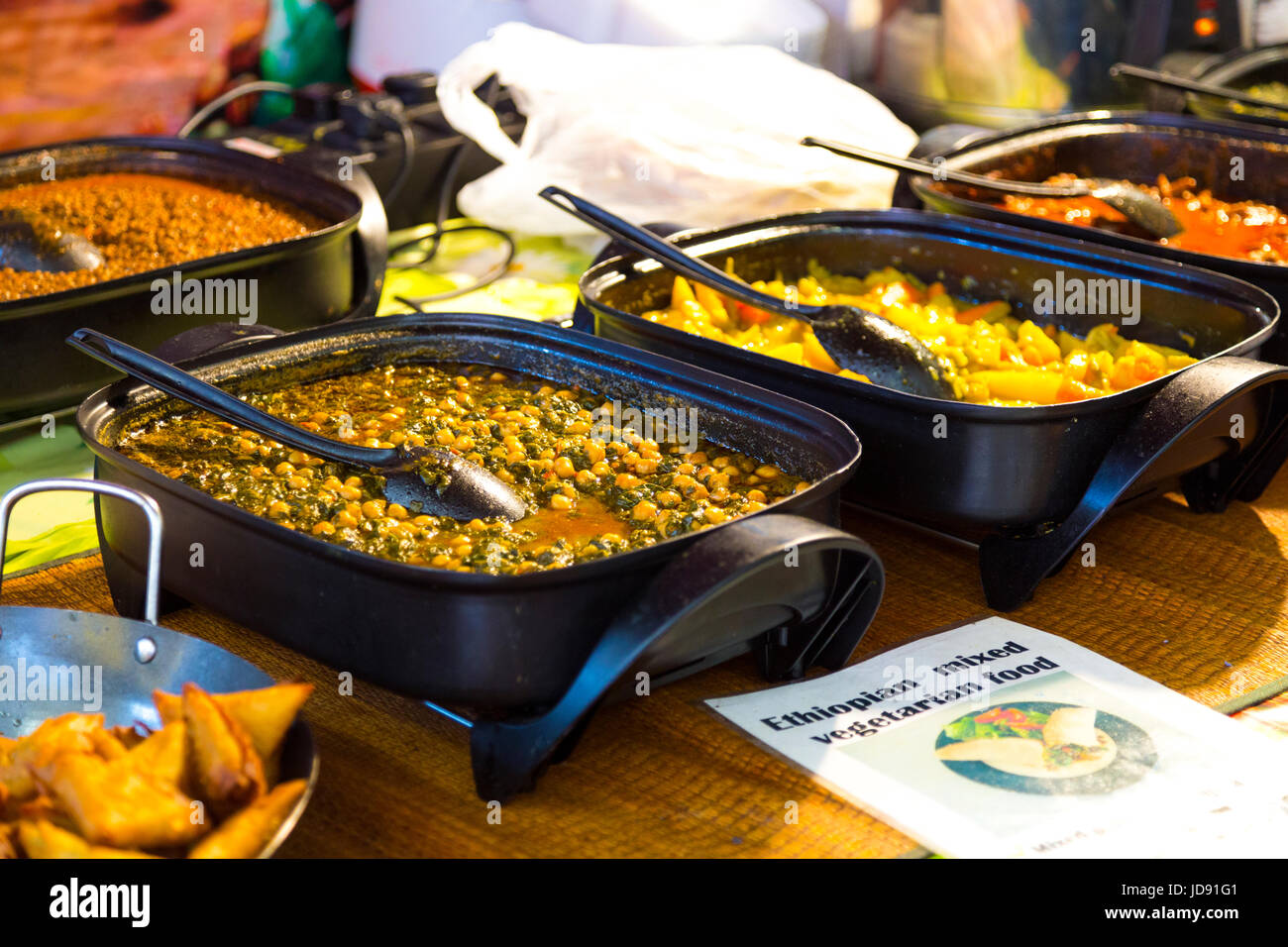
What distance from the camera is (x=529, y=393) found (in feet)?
4.38

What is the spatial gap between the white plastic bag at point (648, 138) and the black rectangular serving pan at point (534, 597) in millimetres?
1044

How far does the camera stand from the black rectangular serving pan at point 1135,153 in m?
2.04

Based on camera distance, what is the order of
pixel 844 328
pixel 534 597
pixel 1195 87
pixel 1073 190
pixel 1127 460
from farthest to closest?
1. pixel 1195 87
2. pixel 1073 190
3. pixel 844 328
4. pixel 1127 460
5. pixel 534 597

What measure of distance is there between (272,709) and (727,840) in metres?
0.34

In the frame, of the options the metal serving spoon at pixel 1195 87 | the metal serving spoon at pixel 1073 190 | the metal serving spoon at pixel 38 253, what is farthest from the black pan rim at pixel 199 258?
the metal serving spoon at pixel 1195 87

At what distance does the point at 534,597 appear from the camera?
90cm

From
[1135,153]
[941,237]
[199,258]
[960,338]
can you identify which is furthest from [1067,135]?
[199,258]

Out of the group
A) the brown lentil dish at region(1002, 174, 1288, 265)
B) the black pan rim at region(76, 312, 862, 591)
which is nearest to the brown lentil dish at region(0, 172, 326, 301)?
the black pan rim at region(76, 312, 862, 591)

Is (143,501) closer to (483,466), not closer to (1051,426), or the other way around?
(483,466)

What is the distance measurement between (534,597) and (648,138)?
143cm

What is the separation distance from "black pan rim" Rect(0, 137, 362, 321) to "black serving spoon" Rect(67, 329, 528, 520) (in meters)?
0.29

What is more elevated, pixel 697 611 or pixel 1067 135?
pixel 1067 135
